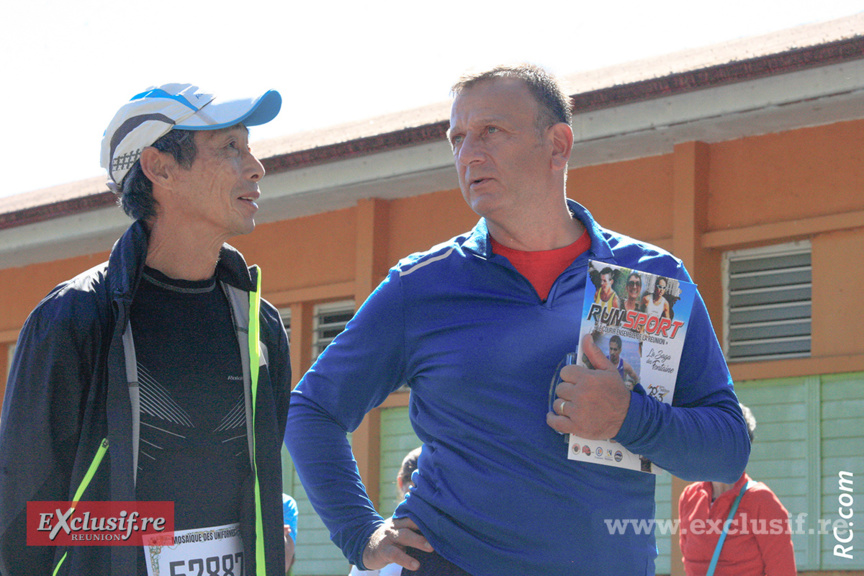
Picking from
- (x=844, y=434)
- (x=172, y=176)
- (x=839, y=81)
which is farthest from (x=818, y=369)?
(x=172, y=176)

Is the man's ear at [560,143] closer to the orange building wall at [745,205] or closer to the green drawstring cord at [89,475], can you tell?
the green drawstring cord at [89,475]

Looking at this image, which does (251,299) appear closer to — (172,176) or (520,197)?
(172,176)

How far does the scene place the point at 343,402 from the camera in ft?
10.2

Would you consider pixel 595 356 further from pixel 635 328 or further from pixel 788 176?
pixel 788 176

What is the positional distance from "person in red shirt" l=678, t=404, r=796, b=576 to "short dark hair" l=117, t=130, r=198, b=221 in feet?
12.5

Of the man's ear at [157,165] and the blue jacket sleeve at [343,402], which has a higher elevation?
the man's ear at [157,165]

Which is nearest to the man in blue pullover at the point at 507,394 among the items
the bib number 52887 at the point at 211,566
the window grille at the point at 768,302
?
the bib number 52887 at the point at 211,566

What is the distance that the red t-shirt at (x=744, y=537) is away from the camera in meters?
5.72

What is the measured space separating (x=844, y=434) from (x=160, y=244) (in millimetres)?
5962

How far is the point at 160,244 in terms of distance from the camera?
2.86m

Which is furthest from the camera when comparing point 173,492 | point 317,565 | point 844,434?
point 317,565

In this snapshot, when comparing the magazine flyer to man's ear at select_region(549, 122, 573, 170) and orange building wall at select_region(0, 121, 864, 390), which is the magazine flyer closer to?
man's ear at select_region(549, 122, 573, 170)

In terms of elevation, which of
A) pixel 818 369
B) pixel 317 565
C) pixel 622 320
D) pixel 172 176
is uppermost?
pixel 818 369

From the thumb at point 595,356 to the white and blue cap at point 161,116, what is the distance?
1103 millimetres
